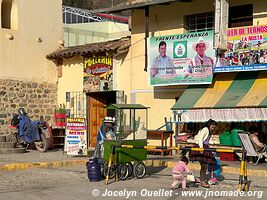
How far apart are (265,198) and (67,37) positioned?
1605 centimetres

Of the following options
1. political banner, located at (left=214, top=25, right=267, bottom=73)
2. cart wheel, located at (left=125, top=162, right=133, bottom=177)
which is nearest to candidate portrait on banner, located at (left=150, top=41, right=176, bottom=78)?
political banner, located at (left=214, top=25, right=267, bottom=73)

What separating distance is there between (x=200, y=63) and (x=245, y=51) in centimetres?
175

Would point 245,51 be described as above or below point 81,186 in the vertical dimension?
above

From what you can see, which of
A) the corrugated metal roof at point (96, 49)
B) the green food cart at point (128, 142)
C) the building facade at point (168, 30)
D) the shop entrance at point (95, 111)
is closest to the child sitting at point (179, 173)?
the green food cart at point (128, 142)

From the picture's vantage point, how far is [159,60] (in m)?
18.2

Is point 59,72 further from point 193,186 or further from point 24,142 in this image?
point 193,186

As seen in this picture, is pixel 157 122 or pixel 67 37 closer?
pixel 157 122

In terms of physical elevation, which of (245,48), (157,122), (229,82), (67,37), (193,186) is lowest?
(193,186)

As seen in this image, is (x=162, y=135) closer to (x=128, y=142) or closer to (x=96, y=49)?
(x=96, y=49)

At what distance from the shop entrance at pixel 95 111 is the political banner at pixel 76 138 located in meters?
4.01

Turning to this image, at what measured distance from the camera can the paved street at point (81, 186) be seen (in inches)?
407

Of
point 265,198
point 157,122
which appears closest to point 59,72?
point 157,122

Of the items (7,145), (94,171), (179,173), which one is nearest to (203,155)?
(179,173)

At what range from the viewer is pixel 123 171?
12594 mm
